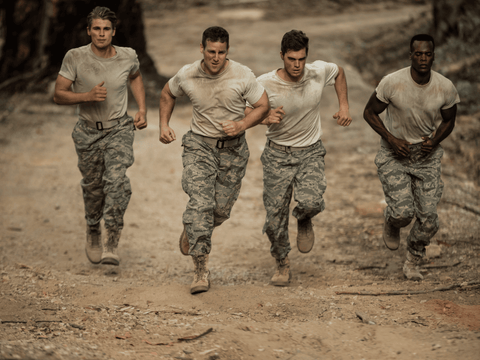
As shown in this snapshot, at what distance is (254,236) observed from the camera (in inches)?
303

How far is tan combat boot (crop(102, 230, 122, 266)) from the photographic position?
6.02 m

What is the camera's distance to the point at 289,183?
219 inches

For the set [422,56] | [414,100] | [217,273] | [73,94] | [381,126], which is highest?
[422,56]

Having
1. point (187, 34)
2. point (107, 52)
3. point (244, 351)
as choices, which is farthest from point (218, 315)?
point (187, 34)

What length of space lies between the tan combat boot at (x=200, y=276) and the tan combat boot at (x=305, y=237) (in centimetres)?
106

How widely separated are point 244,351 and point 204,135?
6.84ft

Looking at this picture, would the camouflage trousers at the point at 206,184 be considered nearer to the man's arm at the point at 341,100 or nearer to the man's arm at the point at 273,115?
the man's arm at the point at 273,115

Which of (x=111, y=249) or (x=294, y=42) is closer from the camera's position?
(x=294, y=42)

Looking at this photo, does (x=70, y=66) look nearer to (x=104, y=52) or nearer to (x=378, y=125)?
(x=104, y=52)

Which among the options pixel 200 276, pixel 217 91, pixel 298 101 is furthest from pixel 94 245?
pixel 298 101

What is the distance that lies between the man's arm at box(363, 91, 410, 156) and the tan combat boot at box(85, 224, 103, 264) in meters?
3.09

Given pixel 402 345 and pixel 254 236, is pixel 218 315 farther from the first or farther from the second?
pixel 254 236

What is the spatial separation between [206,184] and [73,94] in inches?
60.7

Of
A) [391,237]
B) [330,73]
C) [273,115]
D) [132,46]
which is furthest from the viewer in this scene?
[132,46]
